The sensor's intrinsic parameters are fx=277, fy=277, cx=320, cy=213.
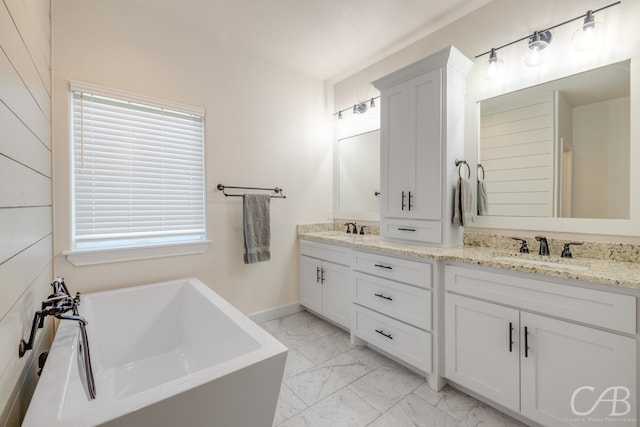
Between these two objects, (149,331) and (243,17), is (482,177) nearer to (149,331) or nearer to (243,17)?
(243,17)

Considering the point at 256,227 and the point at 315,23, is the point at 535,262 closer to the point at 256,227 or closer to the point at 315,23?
the point at 256,227

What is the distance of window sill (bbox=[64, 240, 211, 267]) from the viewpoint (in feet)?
6.37

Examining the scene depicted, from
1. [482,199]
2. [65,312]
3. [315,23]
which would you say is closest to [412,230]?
[482,199]

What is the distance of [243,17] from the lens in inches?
87.9

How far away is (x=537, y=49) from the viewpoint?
1791mm

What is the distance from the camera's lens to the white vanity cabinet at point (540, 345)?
1.20 m

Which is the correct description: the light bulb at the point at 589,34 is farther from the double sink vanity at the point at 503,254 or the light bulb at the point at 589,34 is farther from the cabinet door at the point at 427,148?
the cabinet door at the point at 427,148

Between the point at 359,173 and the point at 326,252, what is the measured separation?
995 millimetres

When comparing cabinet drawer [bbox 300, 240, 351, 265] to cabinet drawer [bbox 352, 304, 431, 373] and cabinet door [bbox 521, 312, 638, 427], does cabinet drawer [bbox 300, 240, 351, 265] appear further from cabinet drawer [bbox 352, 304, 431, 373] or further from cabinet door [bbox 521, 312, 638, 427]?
cabinet door [bbox 521, 312, 638, 427]

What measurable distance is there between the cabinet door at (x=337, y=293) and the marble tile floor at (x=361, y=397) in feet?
0.90

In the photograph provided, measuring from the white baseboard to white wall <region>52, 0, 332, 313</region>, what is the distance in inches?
2.1

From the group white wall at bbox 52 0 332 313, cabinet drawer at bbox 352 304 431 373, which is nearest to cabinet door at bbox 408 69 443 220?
cabinet drawer at bbox 352 304 431 373

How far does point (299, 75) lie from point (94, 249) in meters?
2.53

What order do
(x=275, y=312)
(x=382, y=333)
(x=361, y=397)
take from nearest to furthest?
(x=361, y=397), (x=382, y=333), (x=275, y=312)
